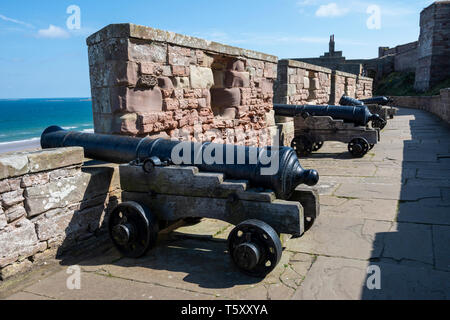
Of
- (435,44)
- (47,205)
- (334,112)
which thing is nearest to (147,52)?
(47,205)

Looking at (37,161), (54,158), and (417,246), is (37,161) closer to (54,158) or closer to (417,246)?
(54,158)

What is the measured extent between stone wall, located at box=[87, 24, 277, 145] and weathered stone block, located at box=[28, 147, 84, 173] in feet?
2.77

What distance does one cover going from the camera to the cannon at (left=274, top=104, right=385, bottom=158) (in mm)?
8219

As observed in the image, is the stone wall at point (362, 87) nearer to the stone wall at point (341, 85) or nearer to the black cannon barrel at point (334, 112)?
the stone wall at point (341, 85)

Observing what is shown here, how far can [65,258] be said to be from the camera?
11.1 ft

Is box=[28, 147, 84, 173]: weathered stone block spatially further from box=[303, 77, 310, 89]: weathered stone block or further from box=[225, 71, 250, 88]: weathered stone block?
box=[303, 77, 310, 89]: weathered stone block

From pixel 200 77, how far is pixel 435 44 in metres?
29.0

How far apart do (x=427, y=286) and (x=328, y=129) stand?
19.7ft

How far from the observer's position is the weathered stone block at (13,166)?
9.36ft

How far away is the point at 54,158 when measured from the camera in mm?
3279

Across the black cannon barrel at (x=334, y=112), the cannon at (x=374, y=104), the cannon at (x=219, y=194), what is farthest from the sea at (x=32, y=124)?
the cannon at (x=219, y=194)

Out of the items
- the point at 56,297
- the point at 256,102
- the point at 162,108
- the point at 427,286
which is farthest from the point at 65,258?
the point at 256,102

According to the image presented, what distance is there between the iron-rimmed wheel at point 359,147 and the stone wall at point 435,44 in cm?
2514
